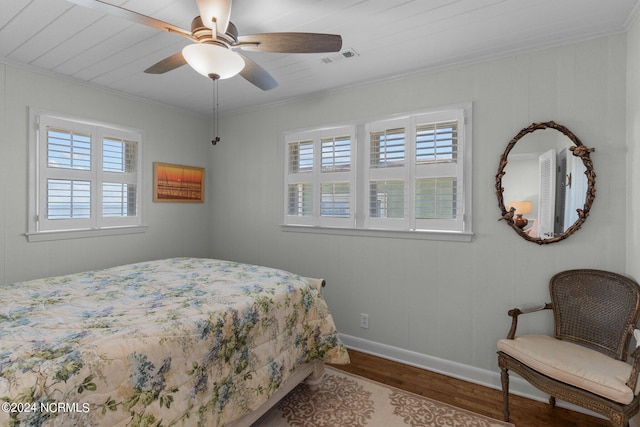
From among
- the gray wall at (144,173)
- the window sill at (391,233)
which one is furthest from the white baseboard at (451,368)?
the gray wall at (144,173)

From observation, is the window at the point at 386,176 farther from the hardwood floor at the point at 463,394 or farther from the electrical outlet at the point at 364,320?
the hardwood floor at the point at 463,394

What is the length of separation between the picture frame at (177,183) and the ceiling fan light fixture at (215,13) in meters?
2.56

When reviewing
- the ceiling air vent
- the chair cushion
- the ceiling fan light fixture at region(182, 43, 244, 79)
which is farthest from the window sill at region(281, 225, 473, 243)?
the ceiling fan light fixture at region(182, 43, 244, 79)

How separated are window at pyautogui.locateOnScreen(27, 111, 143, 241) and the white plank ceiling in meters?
0.52

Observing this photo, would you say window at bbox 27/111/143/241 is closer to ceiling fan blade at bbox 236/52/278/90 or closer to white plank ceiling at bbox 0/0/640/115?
white plank ceiling at bbox 0/0/640/115

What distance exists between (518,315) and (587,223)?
0.80 meters

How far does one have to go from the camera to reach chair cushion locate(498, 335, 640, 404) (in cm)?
166

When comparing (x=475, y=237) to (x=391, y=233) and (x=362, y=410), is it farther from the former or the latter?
(x=362, y=410)

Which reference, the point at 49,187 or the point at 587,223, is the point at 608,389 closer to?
the point at 587,223

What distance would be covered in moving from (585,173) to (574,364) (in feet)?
A: 4.11

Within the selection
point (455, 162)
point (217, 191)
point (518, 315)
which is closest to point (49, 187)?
point (217, 191)

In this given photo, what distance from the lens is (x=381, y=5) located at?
1.87 meters

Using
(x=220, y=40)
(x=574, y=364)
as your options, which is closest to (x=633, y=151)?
(x=574, y=364)

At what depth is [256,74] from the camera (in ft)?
6.75
